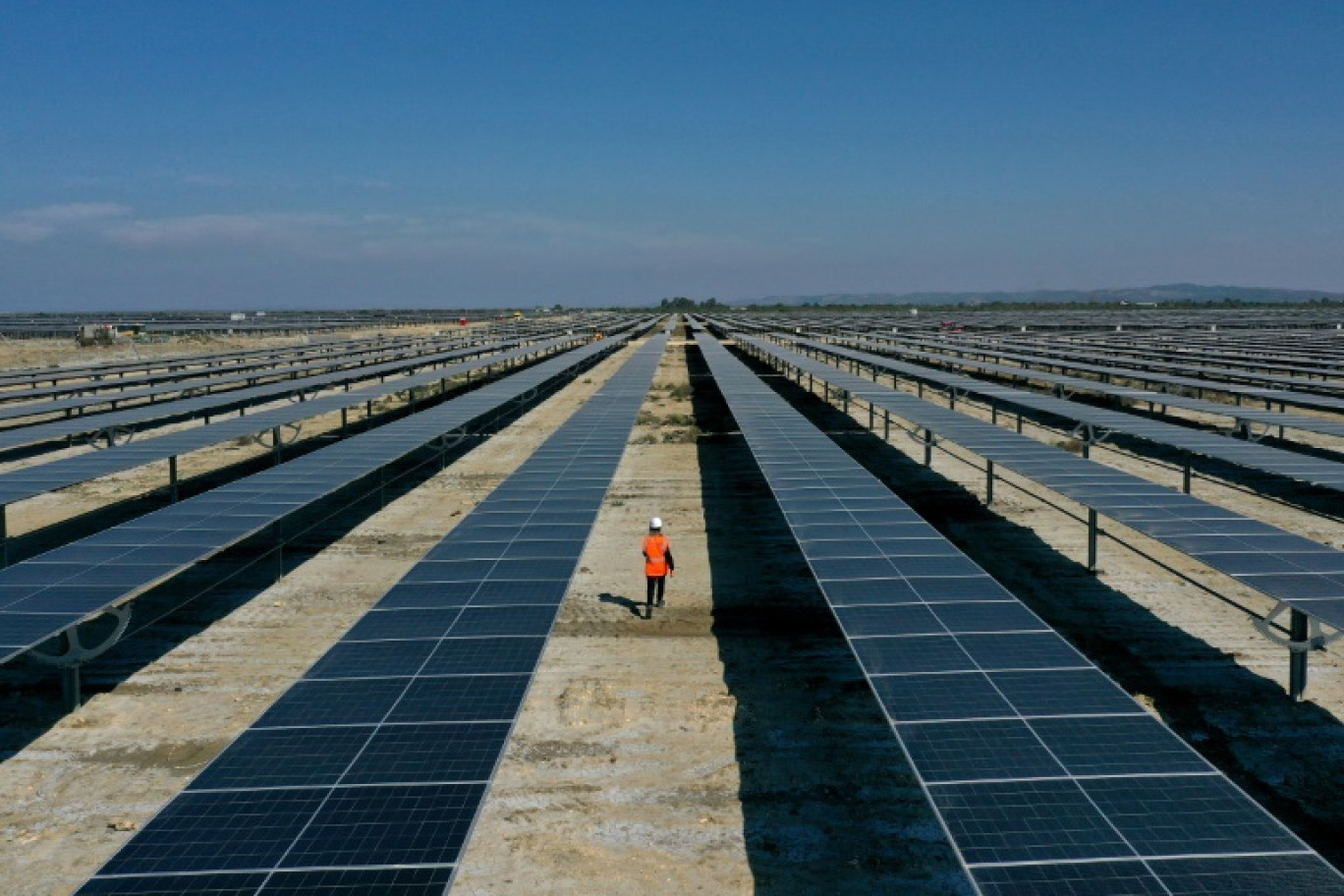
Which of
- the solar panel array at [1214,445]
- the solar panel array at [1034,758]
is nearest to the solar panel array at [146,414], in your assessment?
the solar panel array at [1034,758]

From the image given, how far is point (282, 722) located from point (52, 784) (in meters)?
3.65

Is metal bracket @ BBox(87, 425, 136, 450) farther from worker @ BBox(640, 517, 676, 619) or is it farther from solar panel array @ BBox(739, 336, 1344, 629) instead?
solar panel array @ BBox(739, 336, 1344, 629)

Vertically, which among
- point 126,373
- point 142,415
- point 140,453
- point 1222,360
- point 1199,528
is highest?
point 1222,360

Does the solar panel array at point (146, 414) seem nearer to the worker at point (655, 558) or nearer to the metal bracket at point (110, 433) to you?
the metal bracket at point (110, 433)

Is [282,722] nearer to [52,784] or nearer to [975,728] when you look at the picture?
[52,784]

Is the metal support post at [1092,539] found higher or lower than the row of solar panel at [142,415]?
lower

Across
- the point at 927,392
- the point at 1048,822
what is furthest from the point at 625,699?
the point at 927,392

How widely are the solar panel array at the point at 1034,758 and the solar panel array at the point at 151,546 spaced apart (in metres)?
8.52

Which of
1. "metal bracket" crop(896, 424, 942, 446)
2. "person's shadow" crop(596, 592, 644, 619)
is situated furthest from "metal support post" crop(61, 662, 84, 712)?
Answer: "metal bracket" crop(896, 424, 942, 446)

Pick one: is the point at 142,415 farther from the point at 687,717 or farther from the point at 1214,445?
the point at 1214,445

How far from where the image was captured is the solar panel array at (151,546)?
10414mm

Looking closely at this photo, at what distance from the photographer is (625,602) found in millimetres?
15523

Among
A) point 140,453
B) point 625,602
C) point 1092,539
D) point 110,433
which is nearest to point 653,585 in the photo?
point 625,602

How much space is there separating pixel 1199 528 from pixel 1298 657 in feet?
9.24
